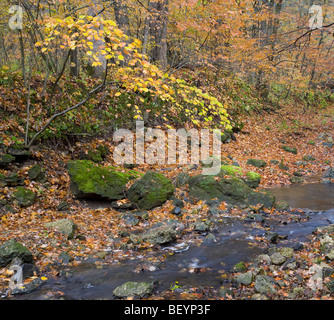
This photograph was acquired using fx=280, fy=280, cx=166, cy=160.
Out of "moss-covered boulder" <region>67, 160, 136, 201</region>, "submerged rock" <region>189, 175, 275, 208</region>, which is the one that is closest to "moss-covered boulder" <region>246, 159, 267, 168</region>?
"submerged rock" <region>189, 175, 275, 208</region>

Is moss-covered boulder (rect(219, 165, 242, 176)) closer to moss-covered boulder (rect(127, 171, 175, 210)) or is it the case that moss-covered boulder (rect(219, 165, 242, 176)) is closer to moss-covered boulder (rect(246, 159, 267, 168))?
moss-covered boulder (rect(246, 159, 267, 168))

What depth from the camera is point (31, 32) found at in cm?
845

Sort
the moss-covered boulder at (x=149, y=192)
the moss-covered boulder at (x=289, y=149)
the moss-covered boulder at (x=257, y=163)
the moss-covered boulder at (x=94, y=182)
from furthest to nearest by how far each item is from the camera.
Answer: the moss-covered boulder at (x=289, y=149) < the moss-covered boulder at (x=257, y=163) < the moss-covered boulder at (x=149, y=192) < the moss-covered boulder at (x=94, y=182)

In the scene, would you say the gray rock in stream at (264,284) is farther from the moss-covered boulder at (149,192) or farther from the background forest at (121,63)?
the moss-covered boulder at (149,192)

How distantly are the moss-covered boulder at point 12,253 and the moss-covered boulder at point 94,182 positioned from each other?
2730 mm

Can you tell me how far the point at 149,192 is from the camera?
8.00m

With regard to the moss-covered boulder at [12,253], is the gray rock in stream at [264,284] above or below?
below

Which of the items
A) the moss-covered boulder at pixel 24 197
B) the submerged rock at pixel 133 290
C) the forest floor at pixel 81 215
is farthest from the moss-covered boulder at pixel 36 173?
the submerged rock at pixel 133 290

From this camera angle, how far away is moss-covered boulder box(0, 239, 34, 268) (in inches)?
185

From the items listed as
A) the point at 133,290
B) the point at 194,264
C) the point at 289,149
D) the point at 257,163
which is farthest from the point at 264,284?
the point at 289,149

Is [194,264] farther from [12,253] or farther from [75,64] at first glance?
[75,64]

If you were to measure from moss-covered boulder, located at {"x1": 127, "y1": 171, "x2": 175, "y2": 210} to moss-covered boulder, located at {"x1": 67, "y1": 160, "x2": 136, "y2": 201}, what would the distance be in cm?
40

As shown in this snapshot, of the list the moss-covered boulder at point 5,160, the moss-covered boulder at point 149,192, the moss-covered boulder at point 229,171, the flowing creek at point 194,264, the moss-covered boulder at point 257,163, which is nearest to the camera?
the flowing creek at point 194,264

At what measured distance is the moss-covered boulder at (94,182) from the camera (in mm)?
7602
